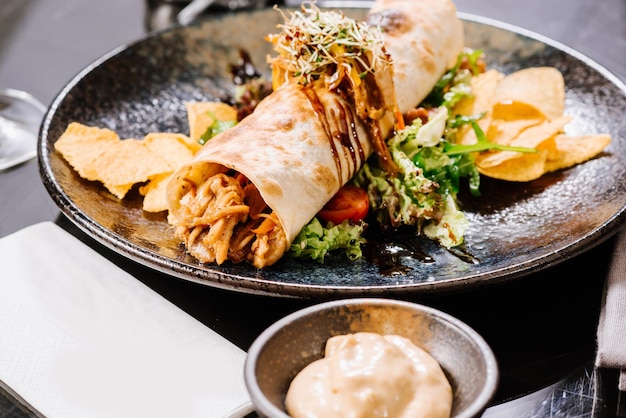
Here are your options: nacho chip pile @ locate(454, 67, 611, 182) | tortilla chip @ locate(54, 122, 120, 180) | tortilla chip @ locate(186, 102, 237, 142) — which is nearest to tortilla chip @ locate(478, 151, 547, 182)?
nacho chip pile @ locate(454, 67, 611, 182)

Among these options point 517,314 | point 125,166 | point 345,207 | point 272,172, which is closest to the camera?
point 517,314

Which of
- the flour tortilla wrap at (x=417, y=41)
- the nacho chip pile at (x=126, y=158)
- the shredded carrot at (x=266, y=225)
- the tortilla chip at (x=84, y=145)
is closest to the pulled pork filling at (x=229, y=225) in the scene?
the shredded carrot at (x=266, y=225)

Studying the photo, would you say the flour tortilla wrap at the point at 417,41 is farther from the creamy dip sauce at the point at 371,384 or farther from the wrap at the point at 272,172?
the creamy dip sauce at the point at 371,384

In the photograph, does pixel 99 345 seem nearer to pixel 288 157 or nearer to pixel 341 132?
pixel 288 157

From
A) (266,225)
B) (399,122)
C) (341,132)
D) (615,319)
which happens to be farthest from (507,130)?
(266,225)

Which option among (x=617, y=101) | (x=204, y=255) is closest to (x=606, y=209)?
(x=617, y=101)

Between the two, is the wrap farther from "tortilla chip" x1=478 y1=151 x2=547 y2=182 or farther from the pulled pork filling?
"tortilla chip" x1=478 y1=151 x2=547 y2=182

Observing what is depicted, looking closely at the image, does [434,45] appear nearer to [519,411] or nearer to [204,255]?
[204,255]
